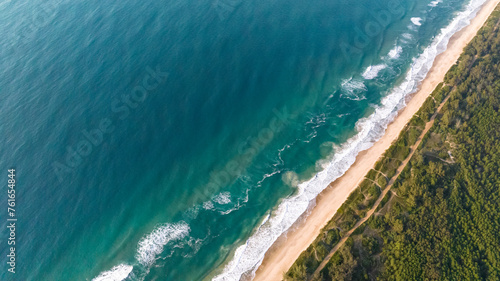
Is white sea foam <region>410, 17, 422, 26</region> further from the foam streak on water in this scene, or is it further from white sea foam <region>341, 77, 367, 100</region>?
the foam streak on water

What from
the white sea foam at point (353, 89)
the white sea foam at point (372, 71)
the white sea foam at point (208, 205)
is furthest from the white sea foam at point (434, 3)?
the white sea foam at point (208, 205)

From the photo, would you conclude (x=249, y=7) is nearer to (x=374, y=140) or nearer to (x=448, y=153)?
(x=374, y=140)

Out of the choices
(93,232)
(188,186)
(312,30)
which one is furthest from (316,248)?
(312,30)

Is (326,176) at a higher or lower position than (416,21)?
lower

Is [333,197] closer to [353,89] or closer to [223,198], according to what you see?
[223,198]

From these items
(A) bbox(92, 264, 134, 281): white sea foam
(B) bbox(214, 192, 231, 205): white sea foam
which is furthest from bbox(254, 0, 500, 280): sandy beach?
(A) bbox(92, 264, 134, 281): white sea foam

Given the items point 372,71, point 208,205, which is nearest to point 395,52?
point 372,71
